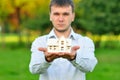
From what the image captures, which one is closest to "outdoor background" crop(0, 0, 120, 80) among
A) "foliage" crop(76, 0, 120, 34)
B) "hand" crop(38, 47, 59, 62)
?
"foliage" crop(76, 0, 120, 34)

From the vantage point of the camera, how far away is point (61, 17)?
4.15 meters

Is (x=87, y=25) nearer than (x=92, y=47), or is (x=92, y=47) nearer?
(x=92, y=47)

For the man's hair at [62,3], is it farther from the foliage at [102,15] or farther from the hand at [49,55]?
the foliage at [102,15]

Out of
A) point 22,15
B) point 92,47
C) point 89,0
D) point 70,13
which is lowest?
point 22,15

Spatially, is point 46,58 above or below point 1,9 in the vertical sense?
above

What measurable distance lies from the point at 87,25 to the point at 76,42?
3462cm

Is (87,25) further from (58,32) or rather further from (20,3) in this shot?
(58,32)

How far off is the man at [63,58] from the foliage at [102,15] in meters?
32.0

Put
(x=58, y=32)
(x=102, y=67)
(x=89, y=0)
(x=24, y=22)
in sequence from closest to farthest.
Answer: (x=58, y=32) < (x=102, y=67) < (x=89, y=0) < (x=24, y=22)

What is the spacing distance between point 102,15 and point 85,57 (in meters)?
33.7

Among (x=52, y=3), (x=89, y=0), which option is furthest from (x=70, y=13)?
(x=89, y=0)

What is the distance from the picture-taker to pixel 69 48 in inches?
152

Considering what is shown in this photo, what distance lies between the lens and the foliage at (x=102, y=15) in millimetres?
36656

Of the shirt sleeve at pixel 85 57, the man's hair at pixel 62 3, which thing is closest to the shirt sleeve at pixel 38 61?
the shirt sleeve at pixel 85 57
